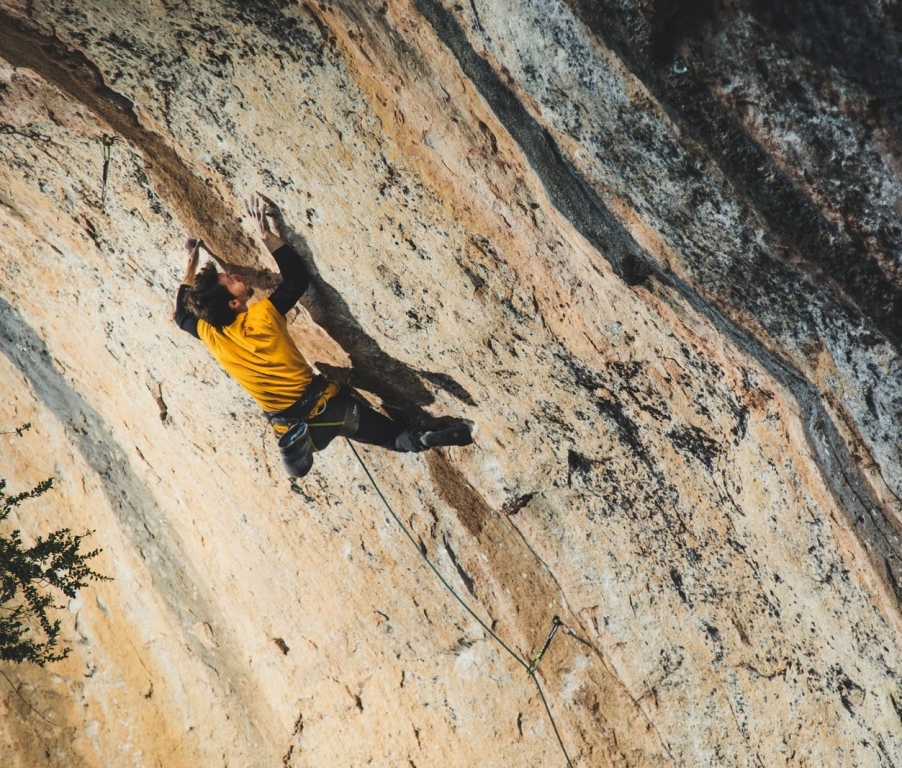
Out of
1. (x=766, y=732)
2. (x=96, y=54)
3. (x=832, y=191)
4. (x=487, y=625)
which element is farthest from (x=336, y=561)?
(x=832, y=191)

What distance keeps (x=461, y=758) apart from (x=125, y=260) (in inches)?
148

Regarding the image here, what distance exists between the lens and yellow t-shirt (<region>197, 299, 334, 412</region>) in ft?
11.9

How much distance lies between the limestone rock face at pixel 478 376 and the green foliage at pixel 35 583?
14cm

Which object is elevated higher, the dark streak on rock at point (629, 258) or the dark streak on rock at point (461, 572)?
the dark streak on rock at point (629, 258)

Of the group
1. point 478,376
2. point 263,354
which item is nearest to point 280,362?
point 263,354

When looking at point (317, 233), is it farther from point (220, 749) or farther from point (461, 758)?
point (220, 749)

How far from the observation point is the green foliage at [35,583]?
564cm

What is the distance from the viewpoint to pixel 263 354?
3.74 metres

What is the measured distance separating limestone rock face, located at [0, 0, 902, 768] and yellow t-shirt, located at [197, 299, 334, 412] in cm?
28

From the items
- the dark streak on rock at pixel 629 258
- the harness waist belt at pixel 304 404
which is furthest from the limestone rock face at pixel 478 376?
the harness waist belt at pixel 304 404

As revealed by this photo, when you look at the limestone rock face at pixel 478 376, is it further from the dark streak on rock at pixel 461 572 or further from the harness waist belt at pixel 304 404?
the harness waist belt at pixel 304 404

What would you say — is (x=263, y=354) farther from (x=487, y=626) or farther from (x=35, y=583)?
(x=35, y=583)

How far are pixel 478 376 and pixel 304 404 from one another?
946mm

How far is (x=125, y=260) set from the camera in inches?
160
